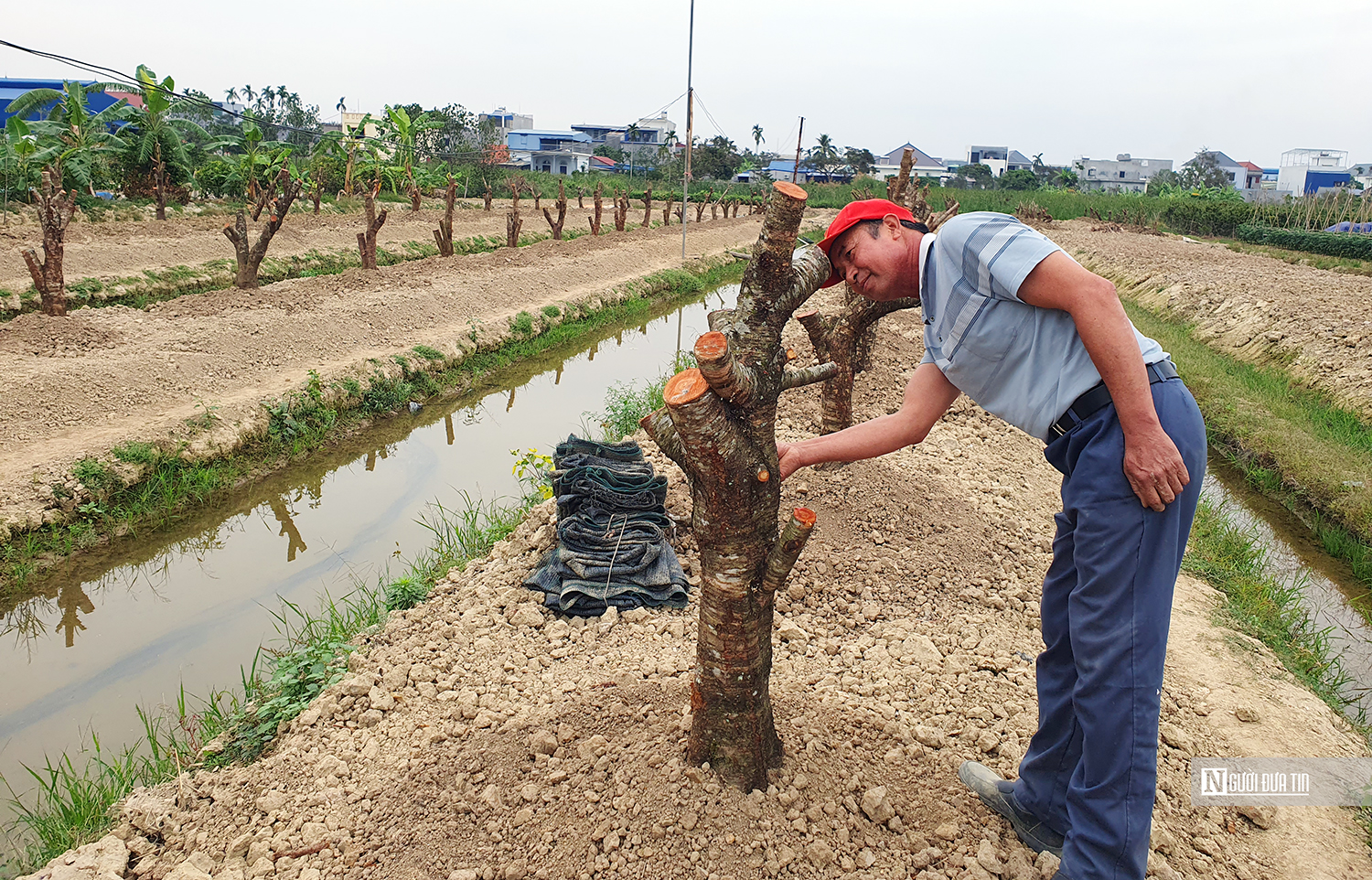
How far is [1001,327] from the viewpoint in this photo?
2041 millimetres

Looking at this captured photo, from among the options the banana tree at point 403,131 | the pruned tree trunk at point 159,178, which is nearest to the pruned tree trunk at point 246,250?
the pruned tree trunk at point 159,178

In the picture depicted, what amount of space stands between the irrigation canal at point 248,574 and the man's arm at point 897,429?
11.1 ft

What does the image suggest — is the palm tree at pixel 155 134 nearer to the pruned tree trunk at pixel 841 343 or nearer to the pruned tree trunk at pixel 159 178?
the pruned tree trunk at pixel 159 178

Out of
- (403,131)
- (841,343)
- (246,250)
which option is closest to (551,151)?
(403,131)

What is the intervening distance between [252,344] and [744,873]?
823 centimetres

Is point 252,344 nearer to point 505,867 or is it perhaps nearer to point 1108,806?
point 505,867

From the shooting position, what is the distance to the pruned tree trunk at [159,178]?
660 inches

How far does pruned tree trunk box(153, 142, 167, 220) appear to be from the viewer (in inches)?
660

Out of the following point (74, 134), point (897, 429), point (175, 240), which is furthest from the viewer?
point (74, 134)

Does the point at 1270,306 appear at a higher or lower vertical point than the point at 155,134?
lower

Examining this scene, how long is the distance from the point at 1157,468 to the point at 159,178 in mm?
20497

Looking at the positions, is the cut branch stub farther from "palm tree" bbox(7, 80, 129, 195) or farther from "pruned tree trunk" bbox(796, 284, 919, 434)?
"palm tree" bbox(7, 80, 129, 195)

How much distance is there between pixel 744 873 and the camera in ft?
A: 7.21

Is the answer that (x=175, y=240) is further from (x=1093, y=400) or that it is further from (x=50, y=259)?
(x=1093, y=400)
